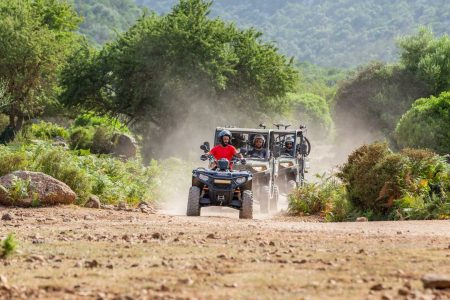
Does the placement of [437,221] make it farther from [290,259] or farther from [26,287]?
[26,287]

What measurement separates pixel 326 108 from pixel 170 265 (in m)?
131

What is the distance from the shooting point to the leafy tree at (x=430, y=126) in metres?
44.6

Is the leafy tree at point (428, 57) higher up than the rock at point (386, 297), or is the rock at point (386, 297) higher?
the leafy tree at point (428, 57)

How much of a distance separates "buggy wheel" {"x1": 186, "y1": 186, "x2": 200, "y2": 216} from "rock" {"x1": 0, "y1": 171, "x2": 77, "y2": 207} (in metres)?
2.29

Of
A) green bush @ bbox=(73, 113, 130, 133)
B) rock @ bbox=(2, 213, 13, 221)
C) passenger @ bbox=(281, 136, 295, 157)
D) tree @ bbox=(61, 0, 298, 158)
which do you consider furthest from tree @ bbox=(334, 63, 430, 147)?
rock @ bbox=(2, 213, 13, 221)

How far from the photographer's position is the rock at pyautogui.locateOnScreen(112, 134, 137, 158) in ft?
132

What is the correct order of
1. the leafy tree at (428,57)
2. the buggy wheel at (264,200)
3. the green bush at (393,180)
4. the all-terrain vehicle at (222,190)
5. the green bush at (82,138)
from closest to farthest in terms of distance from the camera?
the green bush at (393,180)
the all-terrain vehicle at (222,190)
the buggy wheel at (264,200)
the green bush at (82,138)
the leafy tree at (428,57)

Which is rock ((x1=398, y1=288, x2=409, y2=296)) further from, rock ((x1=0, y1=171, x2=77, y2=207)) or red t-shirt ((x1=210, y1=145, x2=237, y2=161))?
red t-shirt ((x1=210, y1=145, x2=237, y2=161))

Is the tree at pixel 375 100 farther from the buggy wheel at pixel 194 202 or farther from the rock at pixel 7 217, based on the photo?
the rock at pixel 7 217

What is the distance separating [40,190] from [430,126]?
28.5 metres

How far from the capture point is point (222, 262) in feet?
30.5

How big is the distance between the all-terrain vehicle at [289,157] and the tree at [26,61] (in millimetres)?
18205

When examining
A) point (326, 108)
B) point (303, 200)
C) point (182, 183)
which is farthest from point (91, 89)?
point (326, 108)

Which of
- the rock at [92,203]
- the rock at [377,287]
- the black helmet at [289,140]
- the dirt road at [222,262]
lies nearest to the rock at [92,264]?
the dirt road at [222,262]
